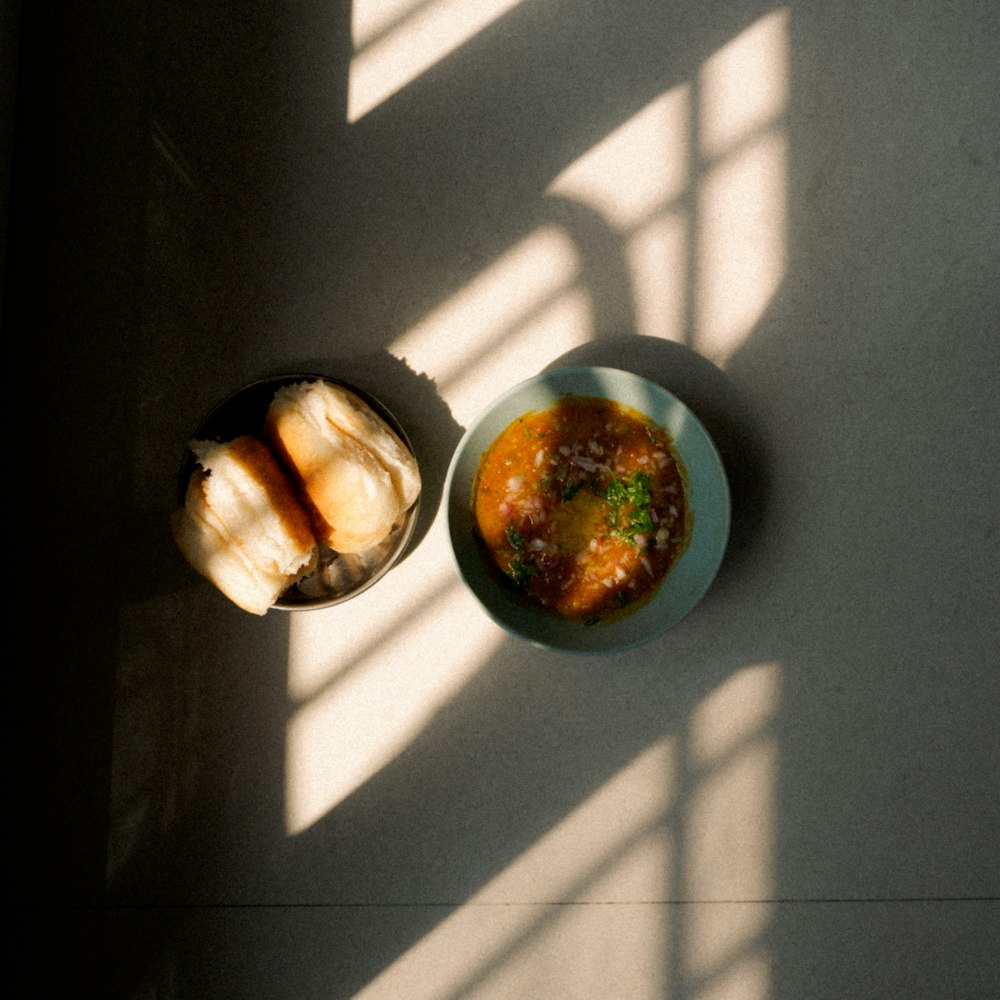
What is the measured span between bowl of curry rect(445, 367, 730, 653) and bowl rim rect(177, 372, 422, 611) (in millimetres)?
121

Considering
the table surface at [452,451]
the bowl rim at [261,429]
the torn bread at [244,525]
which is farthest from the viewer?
the table surface at [452,451]

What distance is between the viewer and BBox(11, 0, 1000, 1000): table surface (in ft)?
6.86

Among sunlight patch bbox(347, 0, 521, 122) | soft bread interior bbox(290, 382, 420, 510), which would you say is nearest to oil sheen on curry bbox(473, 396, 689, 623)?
soft bread interior bbox(290, 382, 420, 510)

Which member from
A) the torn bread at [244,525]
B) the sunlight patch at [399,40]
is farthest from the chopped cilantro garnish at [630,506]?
the sunlight patch at [399,40]

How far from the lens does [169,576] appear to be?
2123mm

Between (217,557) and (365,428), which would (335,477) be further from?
(217,557)

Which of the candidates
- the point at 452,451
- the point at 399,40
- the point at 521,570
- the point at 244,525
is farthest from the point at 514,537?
the point at 399,40

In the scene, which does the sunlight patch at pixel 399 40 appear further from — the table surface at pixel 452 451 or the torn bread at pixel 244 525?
the torn bread at pixel 244 525

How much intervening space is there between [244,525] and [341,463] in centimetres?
23

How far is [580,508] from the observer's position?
200 cm

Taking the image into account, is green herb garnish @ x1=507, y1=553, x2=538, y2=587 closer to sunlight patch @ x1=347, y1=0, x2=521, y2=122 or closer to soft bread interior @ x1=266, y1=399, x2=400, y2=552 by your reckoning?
soft bread interior @ x1=266, y1=399, x2=400, y2=552

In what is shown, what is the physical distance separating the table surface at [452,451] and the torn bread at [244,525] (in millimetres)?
304

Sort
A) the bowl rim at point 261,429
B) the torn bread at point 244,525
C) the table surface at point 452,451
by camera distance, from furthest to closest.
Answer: the table surface at point 452,451 < the bowl rim at point 261,429 < the torn bread at point 244,525

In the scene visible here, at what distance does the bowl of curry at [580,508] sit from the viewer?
1968 mm
